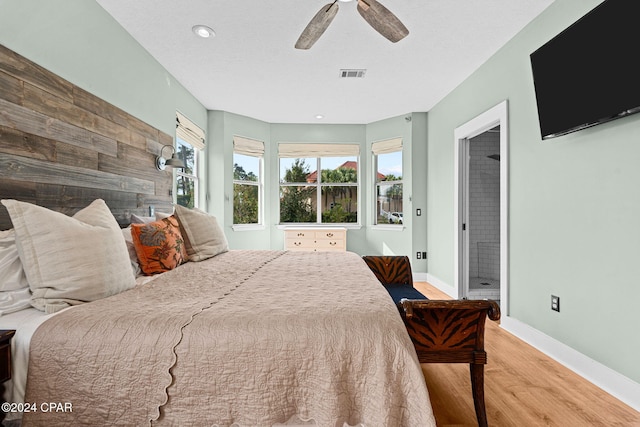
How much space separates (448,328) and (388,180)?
4032mm

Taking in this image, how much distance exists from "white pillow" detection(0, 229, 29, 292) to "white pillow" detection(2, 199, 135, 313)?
2.5 inches

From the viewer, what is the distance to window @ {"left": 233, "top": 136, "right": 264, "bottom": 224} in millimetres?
5098

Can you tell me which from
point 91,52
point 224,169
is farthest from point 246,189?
point 91,52

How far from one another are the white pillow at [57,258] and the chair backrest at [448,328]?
4.48ft

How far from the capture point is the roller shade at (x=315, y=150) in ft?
18.1

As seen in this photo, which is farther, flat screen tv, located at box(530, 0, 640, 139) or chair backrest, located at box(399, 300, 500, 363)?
flat screen tv, located at box(530, 0, 640, 139)

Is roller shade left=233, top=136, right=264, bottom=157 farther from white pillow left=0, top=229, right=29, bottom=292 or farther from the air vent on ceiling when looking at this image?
white pillow left=0, top=229, right=29, bottom=292

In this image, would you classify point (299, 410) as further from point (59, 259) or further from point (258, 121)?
point (258, 121)

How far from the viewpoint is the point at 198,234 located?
104 inches

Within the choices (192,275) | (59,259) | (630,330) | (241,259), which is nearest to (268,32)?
(241,259)

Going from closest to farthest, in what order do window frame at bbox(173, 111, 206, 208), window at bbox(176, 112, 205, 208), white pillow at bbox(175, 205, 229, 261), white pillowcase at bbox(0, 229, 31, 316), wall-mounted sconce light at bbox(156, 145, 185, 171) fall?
white pillowcase at bbox(0, 229, 31, 316)
white pillow at bbox(175, 205, 229, 261)
wall-mounted sconce light at bbox(156, 145, 185, 171)
window frame at bbox(173, 111, 206, 208)
window at bbox(176, 112, 205, 208)

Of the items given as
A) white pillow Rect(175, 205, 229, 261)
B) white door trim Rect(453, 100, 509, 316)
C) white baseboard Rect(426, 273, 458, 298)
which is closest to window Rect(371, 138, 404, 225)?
white baseboard Rect(426, 273, 458, 298)

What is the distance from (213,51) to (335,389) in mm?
3061

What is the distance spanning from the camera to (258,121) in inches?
208
